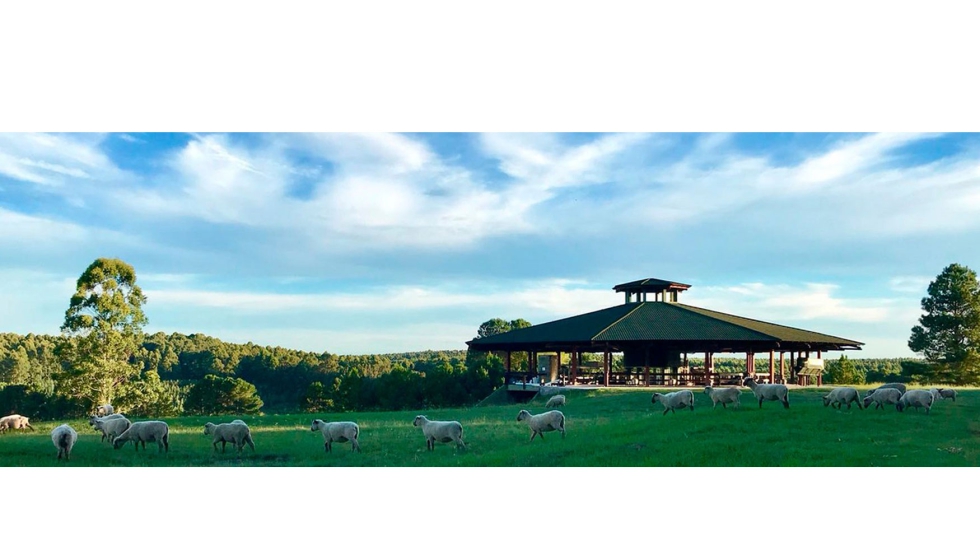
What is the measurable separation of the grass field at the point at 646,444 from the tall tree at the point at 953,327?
98.0 feet

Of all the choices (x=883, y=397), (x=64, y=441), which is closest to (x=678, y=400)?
(x=883, y=397)

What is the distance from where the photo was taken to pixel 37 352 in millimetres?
57656

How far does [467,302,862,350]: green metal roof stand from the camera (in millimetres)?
33500

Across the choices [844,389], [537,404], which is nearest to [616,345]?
[537,404]

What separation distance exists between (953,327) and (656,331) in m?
25.2

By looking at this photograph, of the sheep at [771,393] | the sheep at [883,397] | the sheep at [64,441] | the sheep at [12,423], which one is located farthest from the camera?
the sheep at [12,423]

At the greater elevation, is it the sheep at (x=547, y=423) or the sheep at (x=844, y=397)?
the sheep at (x=844, y=397)

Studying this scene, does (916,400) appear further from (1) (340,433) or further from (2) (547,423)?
(1) (340,433)

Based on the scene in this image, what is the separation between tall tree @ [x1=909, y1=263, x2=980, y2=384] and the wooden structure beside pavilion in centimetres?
1223

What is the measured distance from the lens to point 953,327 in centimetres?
4669

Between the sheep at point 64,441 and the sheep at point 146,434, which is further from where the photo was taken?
the sheep at point 146,434

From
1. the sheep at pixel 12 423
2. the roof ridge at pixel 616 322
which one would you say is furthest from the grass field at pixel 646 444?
the roof ridge at pixel 616 322

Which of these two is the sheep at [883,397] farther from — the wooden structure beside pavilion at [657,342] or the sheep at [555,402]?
the wooden structure beside pavilion at [657,342]

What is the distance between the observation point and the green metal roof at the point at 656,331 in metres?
33.5
